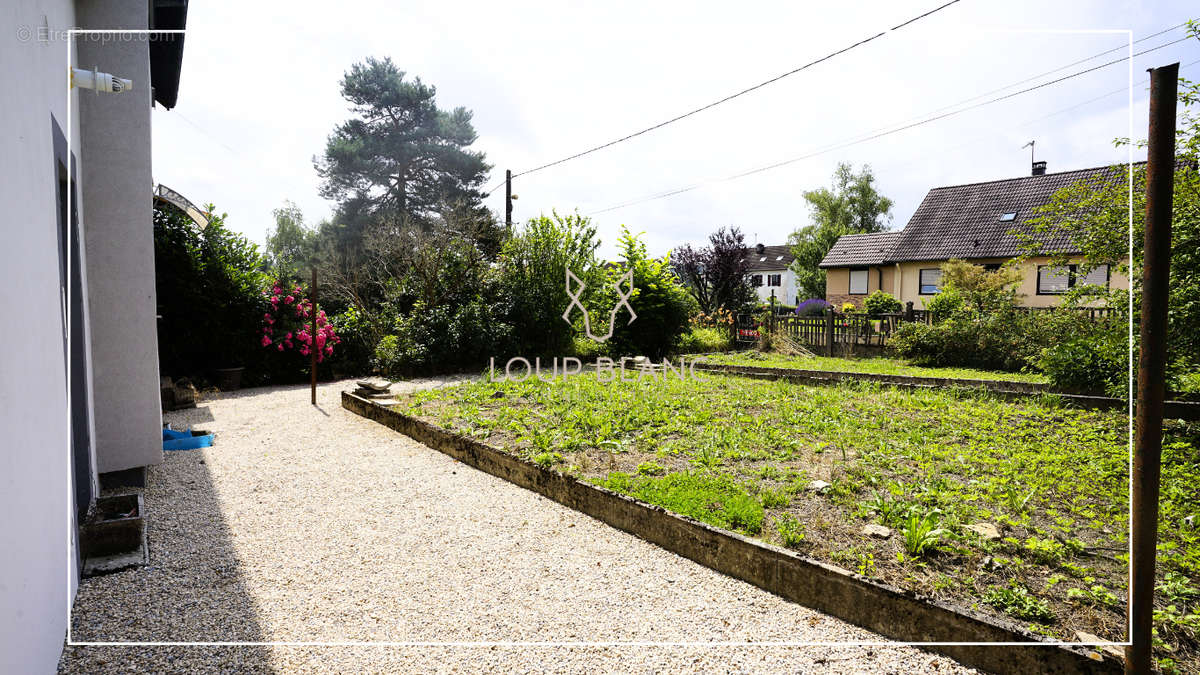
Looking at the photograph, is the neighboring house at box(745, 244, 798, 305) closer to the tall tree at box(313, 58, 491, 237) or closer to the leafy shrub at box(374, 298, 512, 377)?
the tall tree at box(313, 58, 491, 237)

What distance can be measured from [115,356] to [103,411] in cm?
47

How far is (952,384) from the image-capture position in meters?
8.17

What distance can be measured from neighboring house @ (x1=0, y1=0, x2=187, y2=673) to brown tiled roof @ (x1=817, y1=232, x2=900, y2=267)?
27451 millimetres

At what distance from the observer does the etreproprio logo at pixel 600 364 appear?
9.68 m

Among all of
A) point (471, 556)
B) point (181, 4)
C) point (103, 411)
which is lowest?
point (471, 556)

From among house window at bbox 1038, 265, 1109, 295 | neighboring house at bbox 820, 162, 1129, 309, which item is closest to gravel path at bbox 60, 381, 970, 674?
house window at bbox 1038, 265, 1109, 295

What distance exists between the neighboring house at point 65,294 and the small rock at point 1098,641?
11.4 ft

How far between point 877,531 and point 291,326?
35.3 feet

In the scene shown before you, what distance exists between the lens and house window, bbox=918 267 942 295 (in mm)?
25180

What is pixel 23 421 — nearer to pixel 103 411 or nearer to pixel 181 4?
pixel 103 411

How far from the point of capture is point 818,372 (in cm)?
982

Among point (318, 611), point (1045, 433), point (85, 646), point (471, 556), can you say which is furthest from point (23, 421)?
point (1045, 433)

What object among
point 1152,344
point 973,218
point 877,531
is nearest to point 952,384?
point 877,531

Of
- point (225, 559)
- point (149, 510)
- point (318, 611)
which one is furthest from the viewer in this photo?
point (149, 510)
